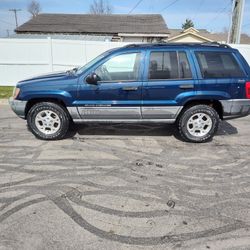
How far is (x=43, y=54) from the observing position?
12.9m

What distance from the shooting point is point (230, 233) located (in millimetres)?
3324

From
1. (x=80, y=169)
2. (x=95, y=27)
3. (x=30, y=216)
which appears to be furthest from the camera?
(x=95, y=27)

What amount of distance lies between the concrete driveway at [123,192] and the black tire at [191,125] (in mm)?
171

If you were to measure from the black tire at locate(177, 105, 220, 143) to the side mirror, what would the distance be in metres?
1.84

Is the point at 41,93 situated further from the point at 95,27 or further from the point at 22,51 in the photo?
the point at 95,27

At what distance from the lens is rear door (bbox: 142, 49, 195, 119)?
5949 millimetres

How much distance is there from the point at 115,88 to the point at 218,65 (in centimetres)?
207

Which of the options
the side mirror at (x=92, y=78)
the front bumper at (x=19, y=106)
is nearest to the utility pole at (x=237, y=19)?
the side mirror at (x=92, y=78)

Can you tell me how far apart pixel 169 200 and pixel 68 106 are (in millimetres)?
3024

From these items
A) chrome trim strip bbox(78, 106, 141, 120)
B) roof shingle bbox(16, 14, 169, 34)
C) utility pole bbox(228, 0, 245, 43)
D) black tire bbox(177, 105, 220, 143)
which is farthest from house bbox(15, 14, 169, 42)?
black tire bbox(177, 105, 220, 143)

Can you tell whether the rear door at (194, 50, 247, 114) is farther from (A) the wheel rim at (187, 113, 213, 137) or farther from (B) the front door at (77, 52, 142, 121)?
(B) the front door at (77, 52, 142, 121)

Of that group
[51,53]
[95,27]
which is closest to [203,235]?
[51,53]

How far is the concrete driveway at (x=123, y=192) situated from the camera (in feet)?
10.6

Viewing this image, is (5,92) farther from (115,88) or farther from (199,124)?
(199,124)
